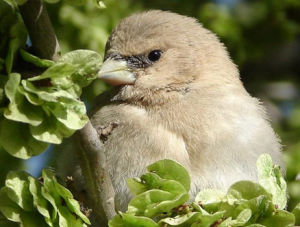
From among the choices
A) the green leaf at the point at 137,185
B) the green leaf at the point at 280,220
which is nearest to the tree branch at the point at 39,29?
the green leaf at the point at 137,185

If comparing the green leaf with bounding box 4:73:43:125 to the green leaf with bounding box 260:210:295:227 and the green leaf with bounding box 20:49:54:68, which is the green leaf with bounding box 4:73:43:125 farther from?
the green leaf with bounding box 260:210:295:227

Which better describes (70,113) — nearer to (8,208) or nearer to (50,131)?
(50,131)

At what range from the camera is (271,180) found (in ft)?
9.85

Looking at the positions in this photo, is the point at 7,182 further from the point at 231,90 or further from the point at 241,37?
the point at 241,37

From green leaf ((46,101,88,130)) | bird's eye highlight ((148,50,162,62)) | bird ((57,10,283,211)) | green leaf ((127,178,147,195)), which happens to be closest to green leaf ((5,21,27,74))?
green leaf ((46,101,88,130))

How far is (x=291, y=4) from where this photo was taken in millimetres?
6391

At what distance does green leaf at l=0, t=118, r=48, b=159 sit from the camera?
8.58 feet

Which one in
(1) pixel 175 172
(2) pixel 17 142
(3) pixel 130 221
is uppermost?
(2) pixel 17 142

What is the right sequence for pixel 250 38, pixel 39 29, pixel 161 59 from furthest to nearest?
pixel 250 38, pixel 161 59, pixel 39 29

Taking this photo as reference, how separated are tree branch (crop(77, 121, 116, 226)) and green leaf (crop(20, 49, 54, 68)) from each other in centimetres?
34

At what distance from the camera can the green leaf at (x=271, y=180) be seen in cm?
298

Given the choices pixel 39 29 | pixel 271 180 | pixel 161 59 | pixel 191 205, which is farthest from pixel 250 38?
pixel 39 29

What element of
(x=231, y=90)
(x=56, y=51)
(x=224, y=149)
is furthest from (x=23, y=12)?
(x=231, y=90)

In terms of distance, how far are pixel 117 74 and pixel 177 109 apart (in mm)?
419
